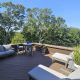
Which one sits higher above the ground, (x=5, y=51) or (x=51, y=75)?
(x=51, y=75)

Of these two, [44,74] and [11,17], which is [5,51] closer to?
[44,74]

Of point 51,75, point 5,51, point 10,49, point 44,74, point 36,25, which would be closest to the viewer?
point 51,75

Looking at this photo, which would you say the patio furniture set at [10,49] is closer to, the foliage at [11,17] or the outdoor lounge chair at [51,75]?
the outdoor lounge chair at [51,75]

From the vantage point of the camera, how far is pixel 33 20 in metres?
34.6

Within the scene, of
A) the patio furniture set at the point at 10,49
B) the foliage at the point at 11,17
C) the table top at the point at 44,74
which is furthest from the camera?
the foliage at the point at 11,17

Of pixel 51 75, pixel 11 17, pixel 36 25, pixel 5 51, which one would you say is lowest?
pixel 5 51

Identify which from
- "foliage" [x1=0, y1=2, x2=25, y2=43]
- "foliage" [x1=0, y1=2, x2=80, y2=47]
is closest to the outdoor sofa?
"foliage" [x1=0, y1=2, x2=80, y2=47]

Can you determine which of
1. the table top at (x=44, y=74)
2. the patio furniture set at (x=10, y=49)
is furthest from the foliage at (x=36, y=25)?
the table top at (x=44, y=74)

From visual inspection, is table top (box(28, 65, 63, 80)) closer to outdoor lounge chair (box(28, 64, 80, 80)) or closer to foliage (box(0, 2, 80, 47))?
outdoor lounge chair (box(28, 64, 80, 80))

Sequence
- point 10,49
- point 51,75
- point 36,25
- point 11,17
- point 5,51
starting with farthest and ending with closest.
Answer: point 36,25 → point 11,17 → point 10,49 → point 5,51 → point 51,75

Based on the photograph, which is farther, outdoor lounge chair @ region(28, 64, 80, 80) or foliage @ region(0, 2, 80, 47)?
foliage @ region(0, 2, 80, 47)

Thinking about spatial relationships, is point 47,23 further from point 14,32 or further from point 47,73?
point 47,73

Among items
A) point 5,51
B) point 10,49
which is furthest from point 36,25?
point 5,51

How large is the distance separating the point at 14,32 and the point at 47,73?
29325 mm
